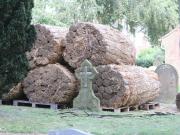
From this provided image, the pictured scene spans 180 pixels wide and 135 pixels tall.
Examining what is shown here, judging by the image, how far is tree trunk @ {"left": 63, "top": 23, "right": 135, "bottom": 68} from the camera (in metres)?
14.5

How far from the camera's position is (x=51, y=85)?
14820 millimetres

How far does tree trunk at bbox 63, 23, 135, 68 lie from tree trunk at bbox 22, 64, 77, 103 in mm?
569

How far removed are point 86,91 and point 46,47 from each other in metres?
2.25

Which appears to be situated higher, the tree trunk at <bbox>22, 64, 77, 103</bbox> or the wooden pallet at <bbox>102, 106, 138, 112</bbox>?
the tree trunk at <bbox>22, 64, 77, 103</bbox>

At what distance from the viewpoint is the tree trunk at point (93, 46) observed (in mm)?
14500

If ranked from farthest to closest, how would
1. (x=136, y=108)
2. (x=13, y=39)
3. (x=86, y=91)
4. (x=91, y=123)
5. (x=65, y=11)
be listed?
(x=65, y=11) < (x=136, y=108) < (x=86, y=91) < (x=13, y=39) < (x=91, y=123)

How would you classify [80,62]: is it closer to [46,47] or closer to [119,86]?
[46,47]

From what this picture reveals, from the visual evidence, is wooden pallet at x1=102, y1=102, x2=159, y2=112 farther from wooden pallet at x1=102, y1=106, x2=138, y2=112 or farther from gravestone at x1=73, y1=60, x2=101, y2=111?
gravestone at x1=73, y1=60, x2=101, y2=111

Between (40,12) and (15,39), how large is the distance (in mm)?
17906

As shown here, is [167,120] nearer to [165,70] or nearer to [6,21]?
[6,21]

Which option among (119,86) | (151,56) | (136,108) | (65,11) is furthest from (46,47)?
(151,56)

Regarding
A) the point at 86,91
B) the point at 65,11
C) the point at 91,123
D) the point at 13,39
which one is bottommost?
the point at 91,123

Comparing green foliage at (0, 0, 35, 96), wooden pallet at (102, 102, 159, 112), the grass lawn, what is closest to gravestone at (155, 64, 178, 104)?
wooden pallet at (102, 102, 159, 112)

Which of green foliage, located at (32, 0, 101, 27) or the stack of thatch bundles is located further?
green foliage, located at (32, 0, 101, 27)
